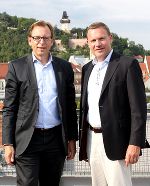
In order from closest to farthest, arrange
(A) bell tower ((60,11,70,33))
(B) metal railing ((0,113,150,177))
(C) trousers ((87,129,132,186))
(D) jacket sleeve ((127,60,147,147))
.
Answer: (D) jacket sleeve ((127,60,147,147)) → (C) trousers ((87,129,132,186)) → (B) metal railing ((0,113,150,177)) → (A) bell tower ((60,11,70,33))

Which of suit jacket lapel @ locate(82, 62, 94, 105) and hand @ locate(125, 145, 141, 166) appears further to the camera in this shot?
suit jacket lapel @ locate(82, 62, 94, 105)

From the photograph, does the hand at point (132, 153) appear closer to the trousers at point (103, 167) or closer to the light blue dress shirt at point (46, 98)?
the trousers at point (103, 167)

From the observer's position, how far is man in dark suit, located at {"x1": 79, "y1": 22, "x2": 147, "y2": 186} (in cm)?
309

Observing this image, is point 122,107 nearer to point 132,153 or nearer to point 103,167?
point 132,153

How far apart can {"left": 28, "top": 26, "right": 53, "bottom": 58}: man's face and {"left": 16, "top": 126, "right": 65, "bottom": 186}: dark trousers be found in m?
0.55

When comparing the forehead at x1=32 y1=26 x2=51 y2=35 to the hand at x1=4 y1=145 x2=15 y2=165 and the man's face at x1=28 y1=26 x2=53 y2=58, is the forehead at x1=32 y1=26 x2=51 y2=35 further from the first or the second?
the hand at x1=4 y1=145 x2=15 y2=165

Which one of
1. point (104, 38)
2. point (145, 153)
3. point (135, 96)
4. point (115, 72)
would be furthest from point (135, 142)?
point (145, 153)

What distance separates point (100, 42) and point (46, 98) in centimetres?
54

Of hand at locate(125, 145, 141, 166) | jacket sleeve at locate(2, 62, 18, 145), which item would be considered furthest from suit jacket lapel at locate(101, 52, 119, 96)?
jacket sleeve at locate(2, 62, 18, 145)

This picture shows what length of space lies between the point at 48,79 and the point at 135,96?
628 mm

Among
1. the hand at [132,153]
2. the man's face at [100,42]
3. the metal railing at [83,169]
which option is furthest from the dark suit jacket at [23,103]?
the metal railing at [83,169]

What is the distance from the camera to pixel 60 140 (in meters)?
3.29

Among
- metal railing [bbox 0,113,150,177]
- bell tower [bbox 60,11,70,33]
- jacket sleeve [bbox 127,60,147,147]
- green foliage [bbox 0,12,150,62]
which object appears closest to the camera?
jacket sleeve [bbox 127,60,147,147]

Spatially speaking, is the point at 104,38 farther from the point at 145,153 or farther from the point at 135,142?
the point at 145,153
